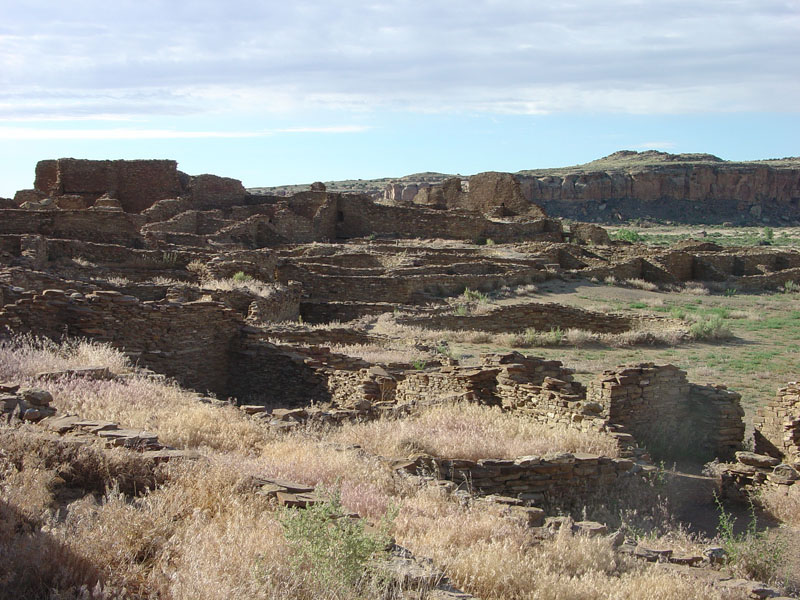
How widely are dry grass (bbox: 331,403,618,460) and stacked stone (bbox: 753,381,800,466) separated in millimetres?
2649

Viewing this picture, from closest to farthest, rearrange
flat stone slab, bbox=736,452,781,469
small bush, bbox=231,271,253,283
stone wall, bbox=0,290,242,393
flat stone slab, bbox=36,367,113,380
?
flat stone slab, bbox=36,367,113,380 → flat stone slab, bbox=736,452,781,469 → stone wall, bbox=0,290,242,393 → small bush, bbox=231,271,253,283

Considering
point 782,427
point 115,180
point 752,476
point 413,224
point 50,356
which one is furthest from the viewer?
point 413,224

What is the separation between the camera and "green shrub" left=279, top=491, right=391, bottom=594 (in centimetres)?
383

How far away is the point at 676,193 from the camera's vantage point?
93.4 m

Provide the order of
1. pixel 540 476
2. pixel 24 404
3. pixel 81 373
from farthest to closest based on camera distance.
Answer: pixel 81 373, pixel 540 476, pixel 24 404

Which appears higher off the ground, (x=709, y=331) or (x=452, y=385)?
(x=452, y=385)

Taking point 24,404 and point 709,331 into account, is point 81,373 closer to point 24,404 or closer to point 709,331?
point 24,404

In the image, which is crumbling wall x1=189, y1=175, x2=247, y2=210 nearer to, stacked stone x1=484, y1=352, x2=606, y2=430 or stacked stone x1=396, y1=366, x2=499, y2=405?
stacked stone x1=396, y1=366, x2=499, y2=405

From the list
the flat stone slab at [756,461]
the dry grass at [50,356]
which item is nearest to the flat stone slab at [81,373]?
the dry grass at [50,356]

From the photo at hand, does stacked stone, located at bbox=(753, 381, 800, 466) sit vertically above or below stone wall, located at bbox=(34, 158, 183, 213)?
below

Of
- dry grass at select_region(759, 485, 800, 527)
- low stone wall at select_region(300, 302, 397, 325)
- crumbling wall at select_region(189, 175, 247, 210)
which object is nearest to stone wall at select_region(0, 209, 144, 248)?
low stone wall at select_region(300, 302, 397, 325)

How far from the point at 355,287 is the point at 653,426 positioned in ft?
40.2

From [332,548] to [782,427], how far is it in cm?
719

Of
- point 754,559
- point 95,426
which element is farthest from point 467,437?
point 95,426
